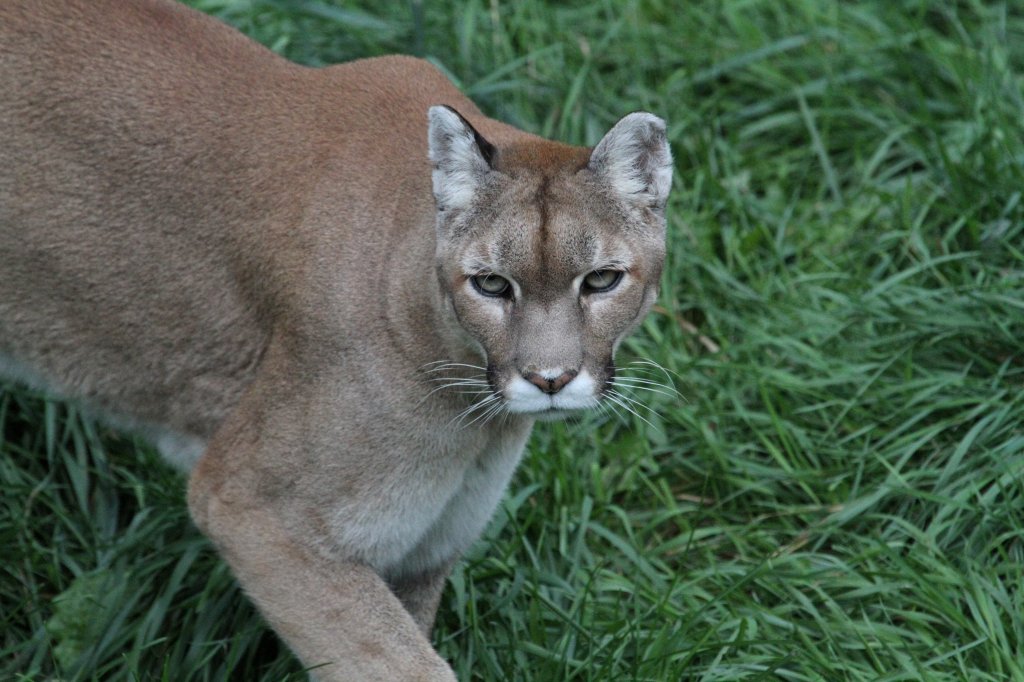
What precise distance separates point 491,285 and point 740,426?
2.38m

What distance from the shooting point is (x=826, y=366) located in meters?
6.30

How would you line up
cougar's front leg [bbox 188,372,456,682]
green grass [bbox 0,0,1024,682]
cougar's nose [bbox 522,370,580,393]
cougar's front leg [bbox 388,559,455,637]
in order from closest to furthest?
cougar's nose [bbox 522,370,580,393] < cougar's front leg [bbox 188,372,456,682] < cougar's front leg [bbox 388,559,455,637] < green grass [bbox 0,0,1024,682]

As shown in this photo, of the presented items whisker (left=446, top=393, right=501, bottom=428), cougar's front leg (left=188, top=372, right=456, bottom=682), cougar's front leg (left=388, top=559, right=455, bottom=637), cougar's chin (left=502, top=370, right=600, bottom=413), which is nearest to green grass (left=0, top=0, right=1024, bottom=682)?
cougar's front leg (left=388, top=559, right=455, bottom=637)

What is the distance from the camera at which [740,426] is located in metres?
6.38

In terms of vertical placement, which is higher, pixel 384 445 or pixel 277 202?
pixel 277 202

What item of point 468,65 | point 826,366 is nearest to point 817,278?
point 826,366

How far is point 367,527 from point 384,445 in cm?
26

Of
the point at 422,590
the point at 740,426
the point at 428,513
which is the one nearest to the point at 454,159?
the point at 428,513

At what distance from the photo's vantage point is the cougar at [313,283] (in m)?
4.33

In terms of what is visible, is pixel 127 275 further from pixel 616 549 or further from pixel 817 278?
pixel 817 278

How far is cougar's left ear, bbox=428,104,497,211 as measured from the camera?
14.1 feet

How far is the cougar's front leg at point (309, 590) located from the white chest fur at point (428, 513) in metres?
0.09

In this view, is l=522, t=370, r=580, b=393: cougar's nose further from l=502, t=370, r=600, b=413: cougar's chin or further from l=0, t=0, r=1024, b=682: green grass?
l=0, t=0, r=1024, b=682: green grass

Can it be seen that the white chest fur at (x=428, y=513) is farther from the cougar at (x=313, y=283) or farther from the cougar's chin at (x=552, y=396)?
the cougar's chin at (x=552, y=396)
